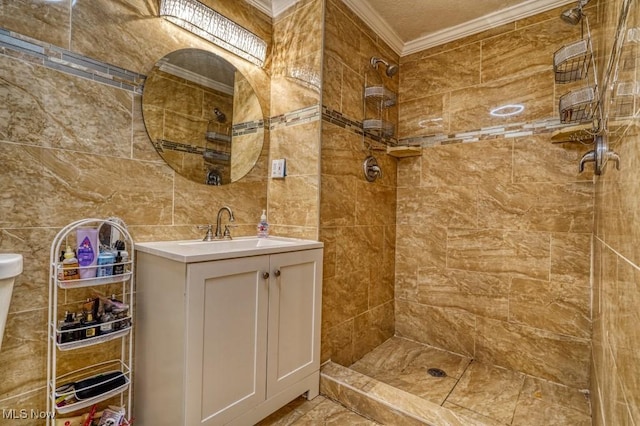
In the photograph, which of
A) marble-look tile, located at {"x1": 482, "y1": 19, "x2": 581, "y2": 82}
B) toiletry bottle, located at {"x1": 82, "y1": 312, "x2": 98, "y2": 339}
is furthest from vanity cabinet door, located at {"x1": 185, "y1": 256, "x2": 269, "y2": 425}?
marble-look tile, located at {"x1": 482, "y1": 19, "x2": 581, "y2": 82}

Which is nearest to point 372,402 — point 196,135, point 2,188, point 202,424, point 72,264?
point 202,424

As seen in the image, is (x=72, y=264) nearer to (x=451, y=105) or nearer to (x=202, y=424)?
(x=202, y=424)

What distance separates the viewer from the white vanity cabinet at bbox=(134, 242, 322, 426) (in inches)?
47.0

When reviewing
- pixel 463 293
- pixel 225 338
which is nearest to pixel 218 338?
pixel 225 338

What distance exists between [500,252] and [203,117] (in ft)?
7.43

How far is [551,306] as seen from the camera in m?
1.96

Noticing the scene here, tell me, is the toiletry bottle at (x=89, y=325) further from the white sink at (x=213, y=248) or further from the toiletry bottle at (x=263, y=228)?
the toiletry bottle at (x=263, y=228)

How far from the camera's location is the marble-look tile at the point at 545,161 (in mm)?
1894

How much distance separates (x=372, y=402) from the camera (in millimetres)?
1566

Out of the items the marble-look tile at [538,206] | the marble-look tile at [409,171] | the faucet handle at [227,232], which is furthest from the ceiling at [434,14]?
the faucet handle at [227,232]

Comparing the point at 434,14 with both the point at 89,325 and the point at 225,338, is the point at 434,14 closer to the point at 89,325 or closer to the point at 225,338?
the point at 225,338

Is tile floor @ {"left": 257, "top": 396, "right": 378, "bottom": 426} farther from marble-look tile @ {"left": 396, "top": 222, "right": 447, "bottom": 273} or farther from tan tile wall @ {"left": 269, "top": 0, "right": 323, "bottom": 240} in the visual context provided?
marble-look tile @ {"left": 396, "top": 222, "right": 447, "bottom": 273}

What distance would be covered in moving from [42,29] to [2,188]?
69 centimetres

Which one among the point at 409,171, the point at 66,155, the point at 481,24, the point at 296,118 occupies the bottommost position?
the point at 66,155
